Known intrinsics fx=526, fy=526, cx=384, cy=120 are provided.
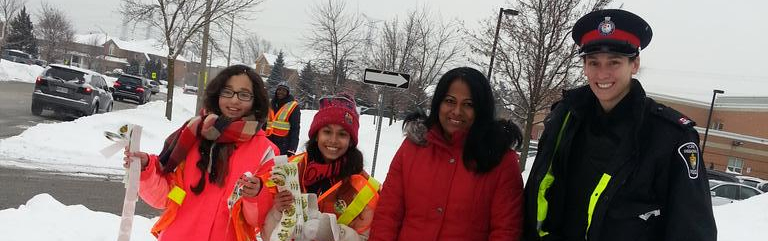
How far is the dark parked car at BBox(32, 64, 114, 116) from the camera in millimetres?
14562

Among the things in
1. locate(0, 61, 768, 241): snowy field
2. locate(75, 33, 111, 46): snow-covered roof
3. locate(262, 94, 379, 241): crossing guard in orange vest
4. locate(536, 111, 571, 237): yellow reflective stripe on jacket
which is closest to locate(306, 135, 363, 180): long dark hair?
locate(262, 94, 379, 241): crossing guard in orange vest

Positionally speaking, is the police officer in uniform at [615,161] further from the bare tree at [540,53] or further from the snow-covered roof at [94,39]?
the snow-covered roof at [94,39]

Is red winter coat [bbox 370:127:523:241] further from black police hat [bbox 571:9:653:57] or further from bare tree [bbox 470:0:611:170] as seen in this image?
bare tree [bbox 470:0:611:170]

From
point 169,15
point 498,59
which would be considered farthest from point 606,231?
point 169,15

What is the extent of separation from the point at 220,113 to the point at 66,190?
6.21 m

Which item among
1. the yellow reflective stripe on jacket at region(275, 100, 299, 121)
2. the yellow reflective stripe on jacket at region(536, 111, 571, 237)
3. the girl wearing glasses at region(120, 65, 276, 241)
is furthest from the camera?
the yellow reflective stripe on jacket at region(275, 100, 299, 121)

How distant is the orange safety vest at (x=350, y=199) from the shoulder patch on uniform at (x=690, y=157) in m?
1.42

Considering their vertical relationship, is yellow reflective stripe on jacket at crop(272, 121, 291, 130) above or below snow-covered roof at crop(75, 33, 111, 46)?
below

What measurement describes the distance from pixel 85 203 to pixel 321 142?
18.9ft

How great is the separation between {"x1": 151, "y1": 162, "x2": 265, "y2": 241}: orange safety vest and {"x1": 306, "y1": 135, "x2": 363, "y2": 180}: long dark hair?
520 mm

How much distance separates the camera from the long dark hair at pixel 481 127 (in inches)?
98.9

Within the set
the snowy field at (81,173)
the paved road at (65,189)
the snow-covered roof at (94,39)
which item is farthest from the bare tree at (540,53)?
the snow-covered roof at (94,39)

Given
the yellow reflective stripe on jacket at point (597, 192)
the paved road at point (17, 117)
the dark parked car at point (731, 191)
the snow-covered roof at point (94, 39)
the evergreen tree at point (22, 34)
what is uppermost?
the snow-covered roof at point (94, 39)

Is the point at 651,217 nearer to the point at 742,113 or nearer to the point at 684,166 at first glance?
the point at 684,166
